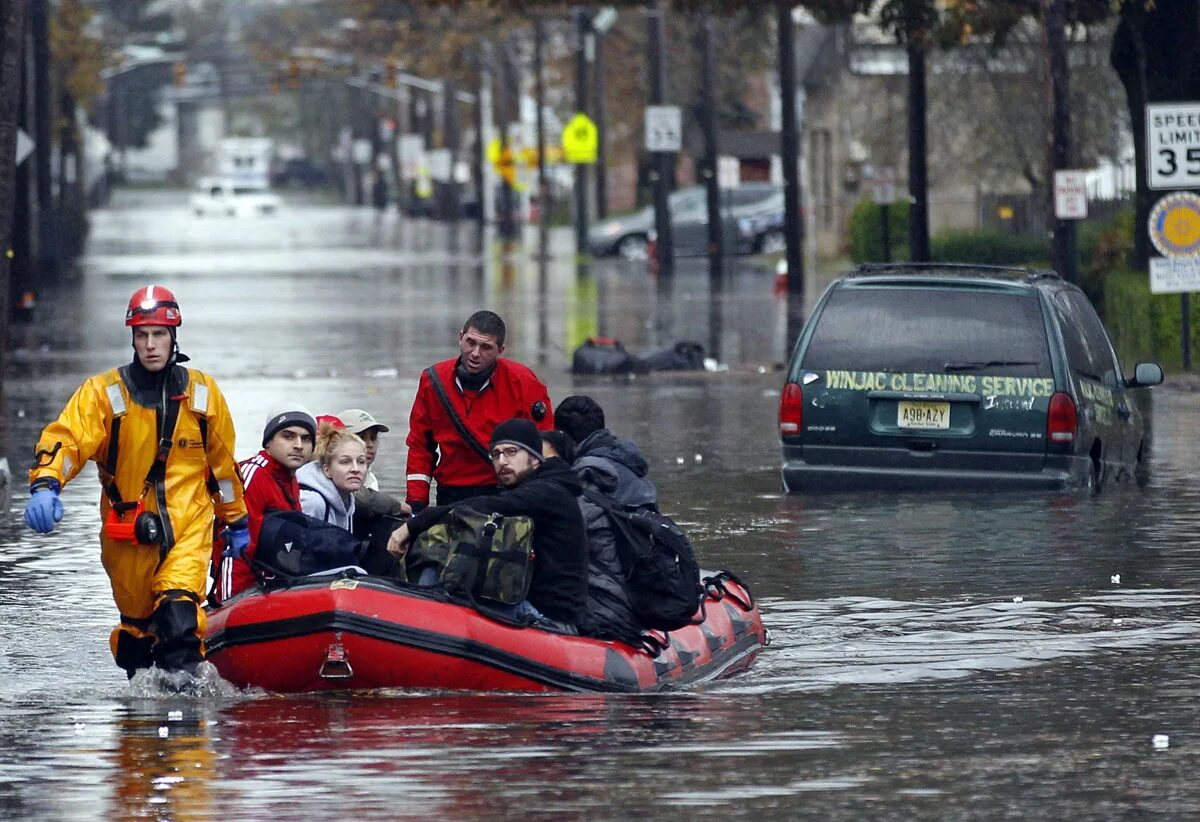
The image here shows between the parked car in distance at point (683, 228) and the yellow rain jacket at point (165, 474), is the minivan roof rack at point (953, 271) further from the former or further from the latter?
the parked car in distance at point (683, 228)

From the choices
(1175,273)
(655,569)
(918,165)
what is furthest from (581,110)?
(655,569)

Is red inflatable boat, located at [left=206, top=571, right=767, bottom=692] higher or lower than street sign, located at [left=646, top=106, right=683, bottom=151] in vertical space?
lower

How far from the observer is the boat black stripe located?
9938 mm

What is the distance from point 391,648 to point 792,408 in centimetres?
695

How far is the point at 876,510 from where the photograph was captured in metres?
16.3

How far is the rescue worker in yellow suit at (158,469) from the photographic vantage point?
10000 millimetres

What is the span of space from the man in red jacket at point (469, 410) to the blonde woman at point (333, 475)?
3.23 ft

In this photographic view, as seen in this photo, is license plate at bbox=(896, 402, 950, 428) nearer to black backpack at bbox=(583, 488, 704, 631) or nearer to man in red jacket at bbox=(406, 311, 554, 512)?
man in red jacket at bbox=(406, 311, 554, 512)

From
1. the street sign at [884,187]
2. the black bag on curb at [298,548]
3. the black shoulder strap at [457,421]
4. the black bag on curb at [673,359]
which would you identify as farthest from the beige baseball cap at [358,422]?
the street sign at [884,187]

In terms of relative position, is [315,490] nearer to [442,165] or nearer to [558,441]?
[558,441]

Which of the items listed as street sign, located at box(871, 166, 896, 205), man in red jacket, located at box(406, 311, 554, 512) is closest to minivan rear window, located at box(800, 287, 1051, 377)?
man in red jacket, located at box(406, 311, 554, 512)

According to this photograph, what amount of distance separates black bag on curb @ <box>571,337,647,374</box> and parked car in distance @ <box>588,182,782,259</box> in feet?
108

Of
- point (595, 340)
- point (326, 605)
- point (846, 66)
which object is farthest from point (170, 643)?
point (846, 66)

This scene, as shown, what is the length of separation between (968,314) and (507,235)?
65.1 metres
